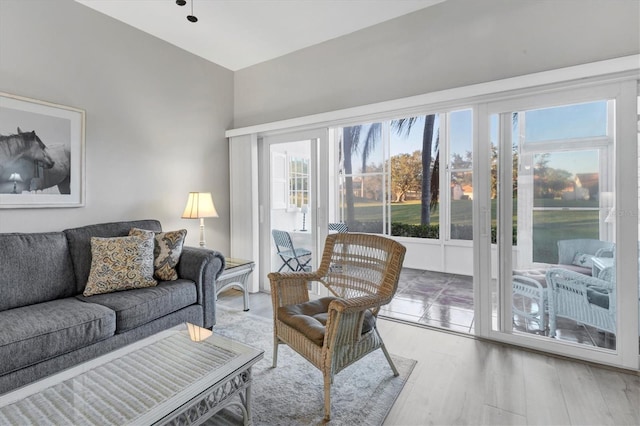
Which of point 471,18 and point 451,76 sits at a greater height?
point 471,18

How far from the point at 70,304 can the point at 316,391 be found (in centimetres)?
180

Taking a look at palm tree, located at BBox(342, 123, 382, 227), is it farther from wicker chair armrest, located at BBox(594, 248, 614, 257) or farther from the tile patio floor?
wicker chair armrest, located at BBox(594, 248, 614, 257)

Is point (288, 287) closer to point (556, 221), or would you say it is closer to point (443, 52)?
point (556, 221)

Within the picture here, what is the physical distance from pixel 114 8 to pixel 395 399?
3923mm

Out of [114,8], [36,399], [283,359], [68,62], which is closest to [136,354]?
[36,399]

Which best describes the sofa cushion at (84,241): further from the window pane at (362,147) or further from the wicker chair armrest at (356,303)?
the window pane at (362,147)

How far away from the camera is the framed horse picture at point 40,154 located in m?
2.40

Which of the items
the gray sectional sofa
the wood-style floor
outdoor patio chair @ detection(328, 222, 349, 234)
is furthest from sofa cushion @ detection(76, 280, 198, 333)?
outdoor patio chair @ detection(328, 222, 349, 234)

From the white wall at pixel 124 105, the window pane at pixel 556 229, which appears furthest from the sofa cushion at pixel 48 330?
the window pane at pixel 556 229

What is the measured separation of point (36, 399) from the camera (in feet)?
4.27

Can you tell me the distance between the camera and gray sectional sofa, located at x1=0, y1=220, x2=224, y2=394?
1751 millimetres

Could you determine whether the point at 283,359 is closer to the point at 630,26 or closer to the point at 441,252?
the point at 630,26

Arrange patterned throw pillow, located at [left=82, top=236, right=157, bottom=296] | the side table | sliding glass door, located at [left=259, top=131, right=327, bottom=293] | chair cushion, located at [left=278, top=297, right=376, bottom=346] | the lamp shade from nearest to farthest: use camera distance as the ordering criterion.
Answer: chair cushion, located at [left=278, top=297, right=376, bottom=346] → patterned throw pillow, located at [left=82, top=236, right=157, bottom=296] → the side table → the lamp shade → sliding glass door, located at [left=259, top=131, right=327, bottom=293]

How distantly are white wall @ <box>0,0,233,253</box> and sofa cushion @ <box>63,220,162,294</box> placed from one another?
0.21 metres
